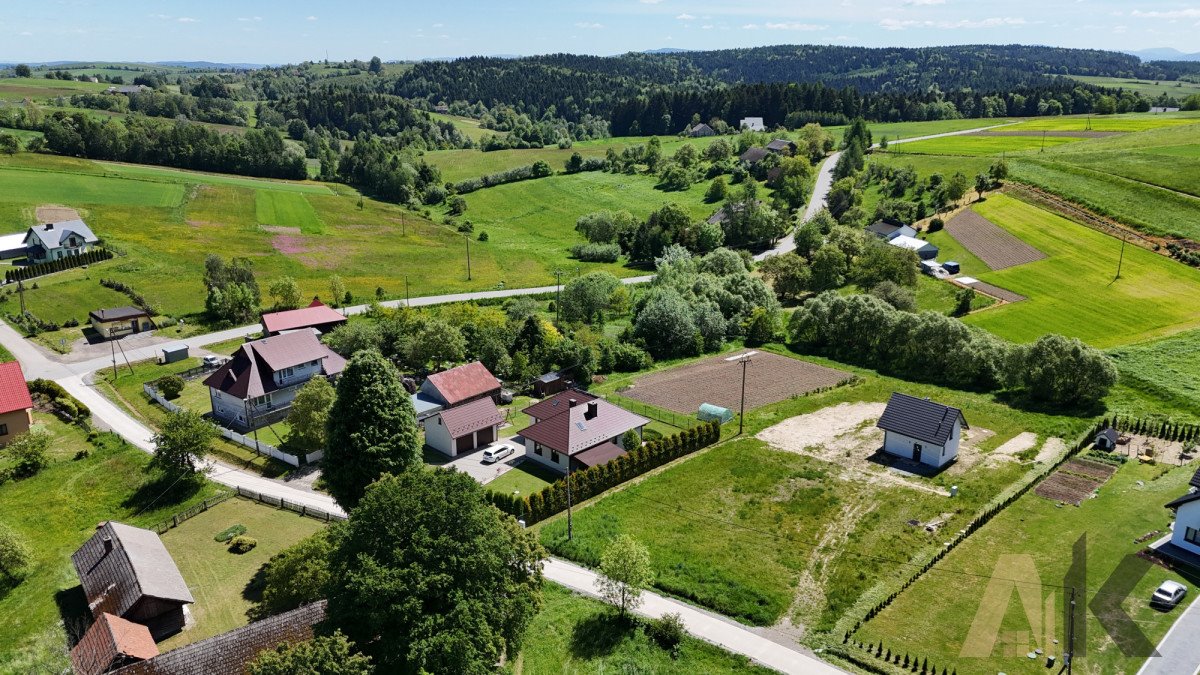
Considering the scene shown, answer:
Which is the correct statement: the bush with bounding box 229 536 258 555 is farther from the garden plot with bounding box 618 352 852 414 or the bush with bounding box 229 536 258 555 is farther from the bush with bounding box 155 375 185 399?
the garden plot with bounding box 618 352 852 414

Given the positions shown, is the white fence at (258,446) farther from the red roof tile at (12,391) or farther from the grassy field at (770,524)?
the grassy field at (770,524)

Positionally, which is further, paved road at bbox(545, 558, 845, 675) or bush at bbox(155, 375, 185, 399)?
bush at bbox(155, 375, 185, 399)

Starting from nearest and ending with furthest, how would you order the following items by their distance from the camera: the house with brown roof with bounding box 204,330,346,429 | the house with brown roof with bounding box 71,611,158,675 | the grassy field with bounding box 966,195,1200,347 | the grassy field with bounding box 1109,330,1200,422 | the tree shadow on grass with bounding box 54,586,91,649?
the house with brown roof with bounding box 71,611,158,675 < the tree shadow on grass with bounding box 54,586,91,649 < the grassy field with bounding box 1109,330,1200,422 < the house with brown roof with bounding box 204,330,346,429 < the grassy field with bounding box 966,195,1200,347

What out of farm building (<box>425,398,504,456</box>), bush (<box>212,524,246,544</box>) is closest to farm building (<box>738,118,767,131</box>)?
farm building (<box>425,398,504,456</box>)

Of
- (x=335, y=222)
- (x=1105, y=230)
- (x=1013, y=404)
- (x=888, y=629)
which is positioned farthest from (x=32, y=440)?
(x=1105, y=230)

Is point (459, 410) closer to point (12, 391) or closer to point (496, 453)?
point (496, 453)

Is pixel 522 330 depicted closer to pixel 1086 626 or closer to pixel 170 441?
pixel 170 441

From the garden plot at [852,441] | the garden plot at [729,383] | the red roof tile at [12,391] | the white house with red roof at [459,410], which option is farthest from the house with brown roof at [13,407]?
the garden plot at [852,441]
